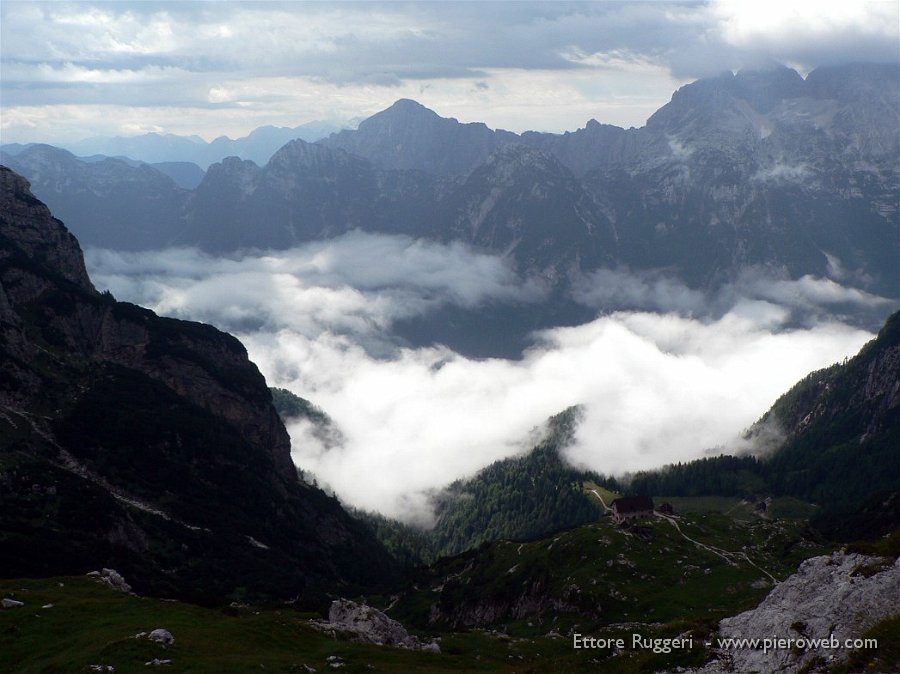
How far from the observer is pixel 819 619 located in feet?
153

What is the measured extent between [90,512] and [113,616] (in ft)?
359

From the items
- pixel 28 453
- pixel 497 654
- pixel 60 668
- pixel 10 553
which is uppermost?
pixel 28 453

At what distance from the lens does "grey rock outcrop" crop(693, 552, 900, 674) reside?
145 ft

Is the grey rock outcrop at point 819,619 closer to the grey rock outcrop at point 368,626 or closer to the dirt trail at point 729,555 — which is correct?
the grey rock outcrop at point 368,626

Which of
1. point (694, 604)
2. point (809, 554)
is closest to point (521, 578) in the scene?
point (694, 604)

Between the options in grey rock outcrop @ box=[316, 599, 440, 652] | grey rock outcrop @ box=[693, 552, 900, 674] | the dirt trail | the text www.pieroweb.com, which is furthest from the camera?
the dirt trail

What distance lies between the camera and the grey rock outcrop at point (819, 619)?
145 ft

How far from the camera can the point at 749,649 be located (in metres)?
49.3

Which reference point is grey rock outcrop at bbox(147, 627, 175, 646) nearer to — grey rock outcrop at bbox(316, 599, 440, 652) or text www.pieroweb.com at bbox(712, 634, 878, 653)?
grey rock outcrop at bbox(316, 599, 440, 652)

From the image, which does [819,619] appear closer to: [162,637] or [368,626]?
[162,637]

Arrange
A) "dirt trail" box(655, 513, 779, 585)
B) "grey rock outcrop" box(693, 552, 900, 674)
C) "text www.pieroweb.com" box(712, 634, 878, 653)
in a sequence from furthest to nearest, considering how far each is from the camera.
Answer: "dirt trail" box(655, 513, 779, 585)
"grey rock outcrop" box(693, 552, 900, 674)
"text www.pieroweb.com" box(712, 634, 878, 653)

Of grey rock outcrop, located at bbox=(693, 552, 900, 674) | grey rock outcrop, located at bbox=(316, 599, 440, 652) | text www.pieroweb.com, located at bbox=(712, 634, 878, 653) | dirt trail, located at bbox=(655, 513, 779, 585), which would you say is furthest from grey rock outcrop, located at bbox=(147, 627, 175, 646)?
dirt trail, located at bbox=(655, 513, 779, 585)

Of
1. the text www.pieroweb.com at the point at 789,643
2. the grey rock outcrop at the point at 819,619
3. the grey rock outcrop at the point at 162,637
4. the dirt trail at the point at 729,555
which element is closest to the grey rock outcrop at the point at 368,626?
the grey rock outcrop at the point at 162,637

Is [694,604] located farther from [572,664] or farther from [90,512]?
[90,512]
